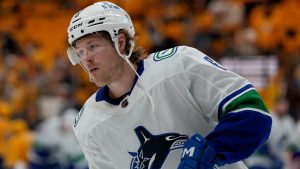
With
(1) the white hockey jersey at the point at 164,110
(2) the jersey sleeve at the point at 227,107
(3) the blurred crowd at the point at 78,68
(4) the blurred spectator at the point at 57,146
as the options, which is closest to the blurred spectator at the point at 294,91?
(3) the blurred crowd at the point at 78,68

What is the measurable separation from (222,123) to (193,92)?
21 centimetres

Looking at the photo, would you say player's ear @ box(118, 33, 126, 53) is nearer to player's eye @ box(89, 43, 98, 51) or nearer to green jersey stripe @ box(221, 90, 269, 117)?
player's eye @ box(89, 43, 98, 51)

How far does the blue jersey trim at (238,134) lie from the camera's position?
2.53 meters

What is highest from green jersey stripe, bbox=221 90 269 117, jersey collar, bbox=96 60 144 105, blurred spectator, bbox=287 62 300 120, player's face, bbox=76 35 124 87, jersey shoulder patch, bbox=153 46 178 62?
player's face, bbox=76 35 124 87

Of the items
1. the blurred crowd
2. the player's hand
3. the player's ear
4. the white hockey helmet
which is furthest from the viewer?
the blurred crowd

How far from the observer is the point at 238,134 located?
8.34ft

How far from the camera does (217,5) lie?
9.26 metres

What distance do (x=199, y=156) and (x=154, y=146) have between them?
0.34 meters

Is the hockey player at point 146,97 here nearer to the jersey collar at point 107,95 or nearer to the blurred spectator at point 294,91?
the jersey collar at point 107,95

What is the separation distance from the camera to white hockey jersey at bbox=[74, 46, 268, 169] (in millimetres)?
2684

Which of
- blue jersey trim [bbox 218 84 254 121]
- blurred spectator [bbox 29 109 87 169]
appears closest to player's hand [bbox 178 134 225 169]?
blue jersey trim [bbox 218 84 254 121]

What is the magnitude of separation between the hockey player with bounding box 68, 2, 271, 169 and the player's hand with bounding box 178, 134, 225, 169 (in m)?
0.05

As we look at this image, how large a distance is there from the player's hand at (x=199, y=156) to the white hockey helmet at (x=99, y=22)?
469 millimetres

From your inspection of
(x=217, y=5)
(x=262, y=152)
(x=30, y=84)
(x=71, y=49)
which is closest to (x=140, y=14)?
(x=217, y=5)
